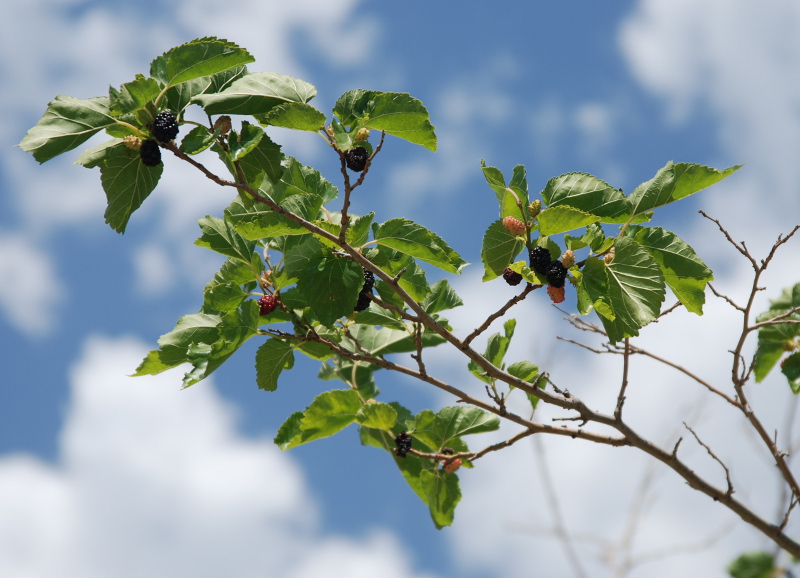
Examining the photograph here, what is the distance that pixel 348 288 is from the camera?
A: 9.12 ft

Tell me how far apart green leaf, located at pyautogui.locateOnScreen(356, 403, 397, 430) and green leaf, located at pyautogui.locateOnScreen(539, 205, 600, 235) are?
1066 millimetres

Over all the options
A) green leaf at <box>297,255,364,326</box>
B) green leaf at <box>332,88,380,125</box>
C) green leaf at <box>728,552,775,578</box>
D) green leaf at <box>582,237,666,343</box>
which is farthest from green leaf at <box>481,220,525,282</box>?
green leaf at <box>728,552,775,578</box>

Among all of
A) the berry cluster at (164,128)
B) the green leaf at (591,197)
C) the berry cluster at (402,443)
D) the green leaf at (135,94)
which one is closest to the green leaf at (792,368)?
the green leaf at (591,197)

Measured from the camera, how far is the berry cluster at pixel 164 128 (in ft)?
8.20

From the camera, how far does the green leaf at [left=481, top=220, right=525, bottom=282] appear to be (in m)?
2.70

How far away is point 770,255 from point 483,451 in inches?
60.4

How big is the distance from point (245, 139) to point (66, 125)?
1.99 ft

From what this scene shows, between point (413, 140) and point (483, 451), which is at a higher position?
point (413, 140)

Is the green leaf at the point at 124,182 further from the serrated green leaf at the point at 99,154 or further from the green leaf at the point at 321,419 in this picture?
the green leaf at the point at 321,419

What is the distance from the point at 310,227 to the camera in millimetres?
2533

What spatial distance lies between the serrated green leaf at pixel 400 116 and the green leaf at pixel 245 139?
1.29 ft

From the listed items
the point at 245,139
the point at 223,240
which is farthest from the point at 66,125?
the point at 223,240

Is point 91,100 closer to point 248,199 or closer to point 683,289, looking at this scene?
point 248,199

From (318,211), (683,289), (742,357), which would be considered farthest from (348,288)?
(742,357)
